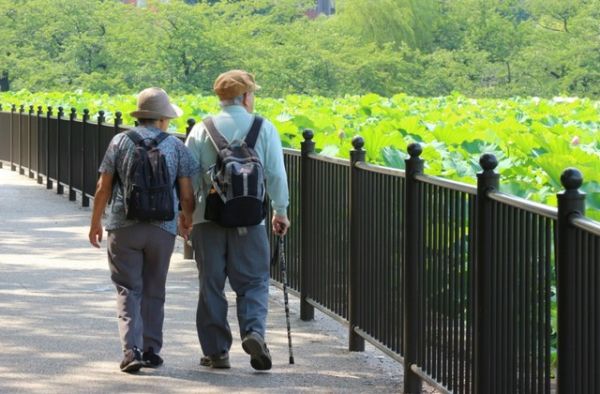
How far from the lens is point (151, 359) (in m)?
7.67

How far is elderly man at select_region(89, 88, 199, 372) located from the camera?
7.41 m

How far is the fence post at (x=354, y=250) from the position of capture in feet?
26.7

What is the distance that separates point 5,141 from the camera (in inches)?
1030

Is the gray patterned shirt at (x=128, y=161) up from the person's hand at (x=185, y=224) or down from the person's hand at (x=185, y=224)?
up

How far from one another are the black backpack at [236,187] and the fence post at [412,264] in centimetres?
78

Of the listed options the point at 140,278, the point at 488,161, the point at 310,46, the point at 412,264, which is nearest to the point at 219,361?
the point at 140,278

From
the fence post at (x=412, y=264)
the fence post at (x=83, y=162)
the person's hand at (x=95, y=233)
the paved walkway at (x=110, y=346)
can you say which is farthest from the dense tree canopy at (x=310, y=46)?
the fence post at (x=412, y=264)

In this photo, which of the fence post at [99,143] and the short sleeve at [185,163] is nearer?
the short sleeve at [185,163]

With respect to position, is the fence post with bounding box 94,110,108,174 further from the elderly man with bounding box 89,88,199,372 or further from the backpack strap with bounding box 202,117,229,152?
the backpack strap with bounding box 202,117,229,152

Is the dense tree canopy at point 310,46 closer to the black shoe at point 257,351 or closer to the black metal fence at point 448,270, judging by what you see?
the black metal fence at point 448,270

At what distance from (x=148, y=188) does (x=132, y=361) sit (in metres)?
0.88

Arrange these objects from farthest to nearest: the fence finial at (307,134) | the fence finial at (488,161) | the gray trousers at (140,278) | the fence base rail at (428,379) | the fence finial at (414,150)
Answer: the fence finial at (307,134) < the gray trousers at (140,278) < the fence finial at (414,150) < the fence base rail at (428,379) < the fence finial at (488,161)

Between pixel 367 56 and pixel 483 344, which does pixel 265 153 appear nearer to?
pixel 483 344

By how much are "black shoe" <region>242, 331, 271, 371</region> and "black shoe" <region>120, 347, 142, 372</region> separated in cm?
55
